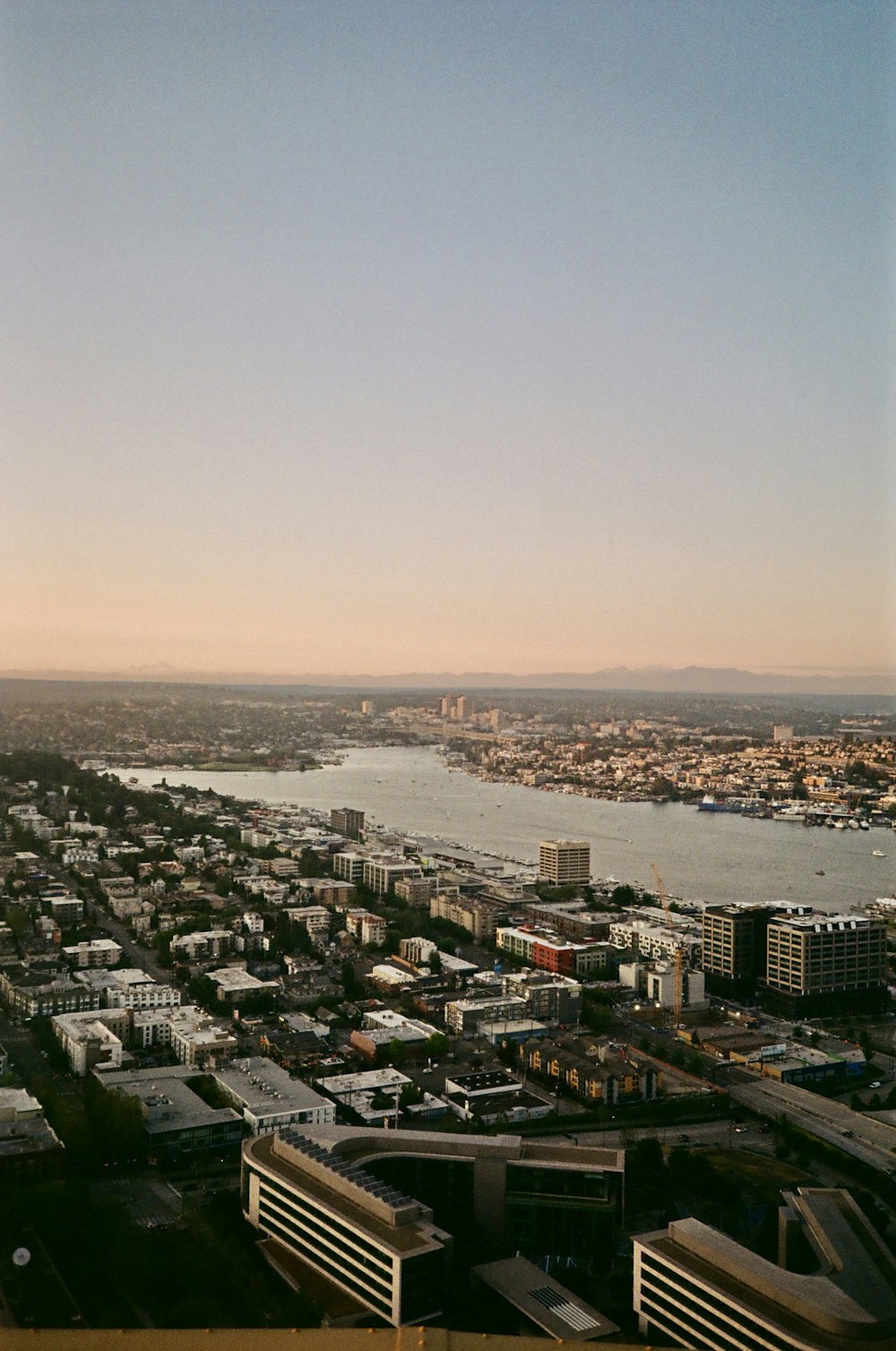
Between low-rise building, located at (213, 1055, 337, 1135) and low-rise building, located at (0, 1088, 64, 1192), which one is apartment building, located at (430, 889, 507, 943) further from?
low-rise building, located at (0, 1088, 64, 1192)

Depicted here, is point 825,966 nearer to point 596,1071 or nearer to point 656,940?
point 656,940

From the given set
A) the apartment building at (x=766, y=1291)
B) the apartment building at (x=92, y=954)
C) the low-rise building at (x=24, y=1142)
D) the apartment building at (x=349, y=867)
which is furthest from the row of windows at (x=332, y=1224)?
the apartment building at (x=349, y=867)

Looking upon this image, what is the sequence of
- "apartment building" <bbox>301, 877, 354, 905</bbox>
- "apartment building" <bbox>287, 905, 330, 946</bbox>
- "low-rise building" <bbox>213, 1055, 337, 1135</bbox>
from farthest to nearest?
"apartment building" <bbox>301, 877, 354, 905</bbox> → "apartment building" <bbox>287, 905, 330, 946</bbox> → "low-rise building" <bbox>213, 1055, 337, 1135</bbox>

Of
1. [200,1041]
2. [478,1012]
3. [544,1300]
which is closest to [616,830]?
[478,1012]

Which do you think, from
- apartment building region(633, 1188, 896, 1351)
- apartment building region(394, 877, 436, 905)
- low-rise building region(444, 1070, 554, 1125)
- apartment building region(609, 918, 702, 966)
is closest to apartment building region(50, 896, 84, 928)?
apartment building region(394, 877, 436, 905)

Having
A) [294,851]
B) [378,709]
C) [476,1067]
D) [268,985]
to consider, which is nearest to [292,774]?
[378,709]

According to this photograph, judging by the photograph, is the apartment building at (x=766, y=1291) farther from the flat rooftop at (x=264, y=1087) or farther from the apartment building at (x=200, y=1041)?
the apartment building at (x=200, y=1041)
